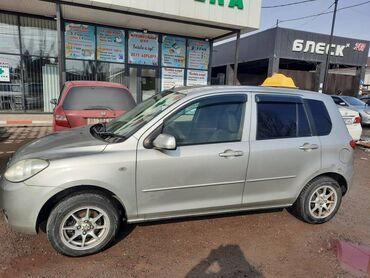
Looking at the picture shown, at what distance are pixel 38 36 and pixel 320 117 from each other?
1168cm

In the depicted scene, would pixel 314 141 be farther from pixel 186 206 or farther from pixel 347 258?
pixel 186 206

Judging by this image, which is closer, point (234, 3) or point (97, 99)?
point (97, 99)

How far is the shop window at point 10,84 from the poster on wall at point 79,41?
1.98 meters

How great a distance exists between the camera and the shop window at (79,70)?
12.5m

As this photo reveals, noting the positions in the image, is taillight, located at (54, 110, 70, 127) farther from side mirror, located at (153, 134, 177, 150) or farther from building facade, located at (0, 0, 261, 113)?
building facade, located at (0, 0, 261, 113)

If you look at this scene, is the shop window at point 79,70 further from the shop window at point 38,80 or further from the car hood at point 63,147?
the car hood at point 63,147

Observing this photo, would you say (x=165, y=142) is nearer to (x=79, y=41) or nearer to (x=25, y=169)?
(x=25, y=169)

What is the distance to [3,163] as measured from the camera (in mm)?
6207

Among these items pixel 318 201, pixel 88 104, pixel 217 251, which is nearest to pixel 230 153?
pixel 217 251

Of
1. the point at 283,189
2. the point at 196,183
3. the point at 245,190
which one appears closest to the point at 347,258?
the point at 283,189

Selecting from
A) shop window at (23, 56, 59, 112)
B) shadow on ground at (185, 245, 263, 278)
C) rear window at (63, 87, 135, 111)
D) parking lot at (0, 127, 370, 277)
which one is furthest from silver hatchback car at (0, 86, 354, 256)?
shop window at (23, 56, 59, 112)

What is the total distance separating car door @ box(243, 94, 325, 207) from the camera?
363 cm

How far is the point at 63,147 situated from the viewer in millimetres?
3162

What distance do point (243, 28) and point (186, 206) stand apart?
1003 centimetres
